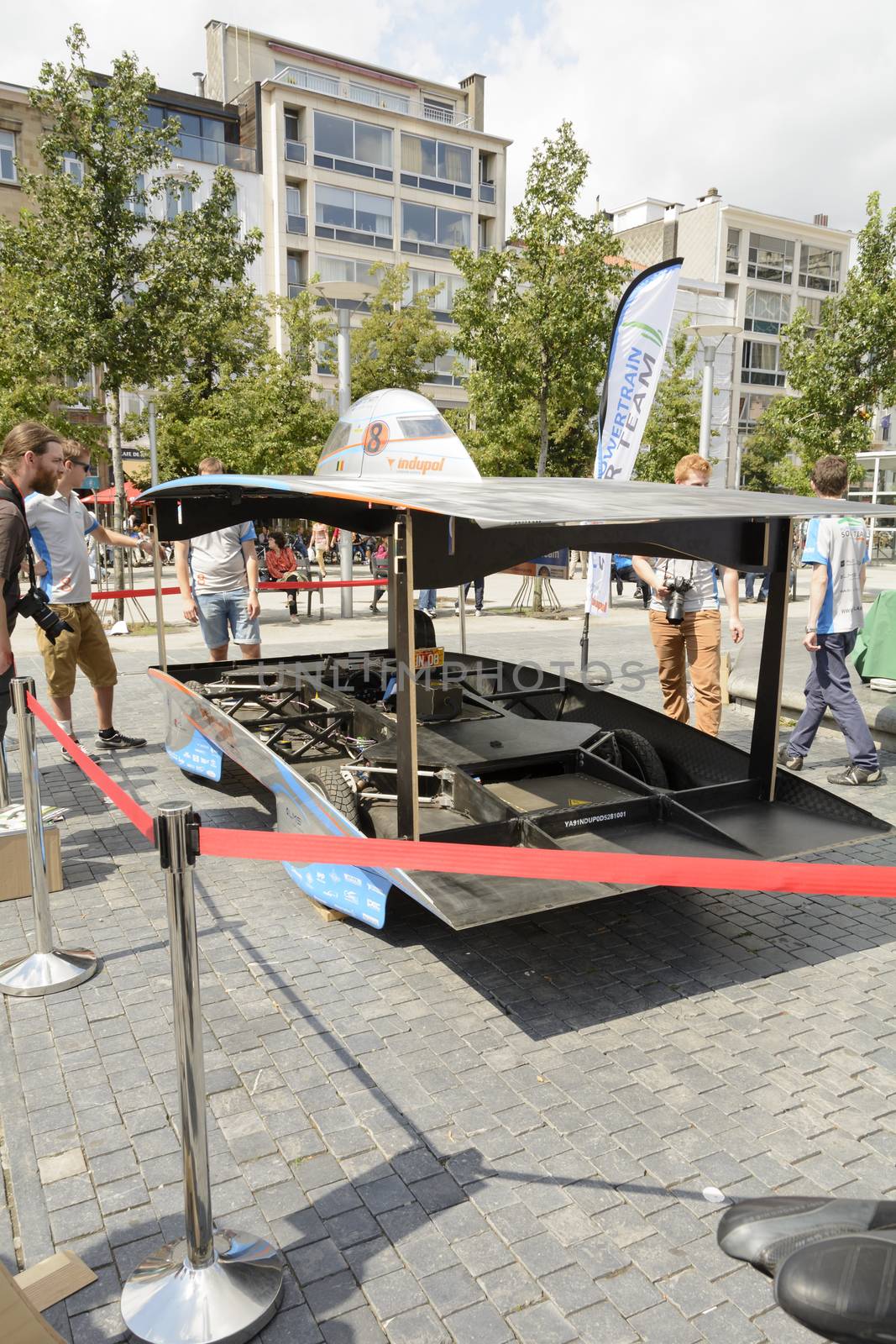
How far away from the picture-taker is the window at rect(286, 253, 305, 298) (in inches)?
1612

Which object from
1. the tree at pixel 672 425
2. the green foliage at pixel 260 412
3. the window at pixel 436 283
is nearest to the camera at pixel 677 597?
the green foliage at pixel 260 412

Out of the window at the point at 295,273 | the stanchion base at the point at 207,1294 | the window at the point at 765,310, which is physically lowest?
the stanchion base at the point at 207,1294

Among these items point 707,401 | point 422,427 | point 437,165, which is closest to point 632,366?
point 422,427

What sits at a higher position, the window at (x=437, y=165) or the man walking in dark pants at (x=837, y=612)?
the window at (x=437, y=165)

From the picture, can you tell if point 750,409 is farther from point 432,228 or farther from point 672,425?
point 672,425

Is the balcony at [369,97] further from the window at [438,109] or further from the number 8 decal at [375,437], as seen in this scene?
the number 8 decal at [375,437]

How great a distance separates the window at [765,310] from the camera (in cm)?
5806

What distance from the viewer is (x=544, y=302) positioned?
16219mm

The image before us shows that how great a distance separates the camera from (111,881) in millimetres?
4922

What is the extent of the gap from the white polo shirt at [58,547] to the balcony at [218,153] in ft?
129

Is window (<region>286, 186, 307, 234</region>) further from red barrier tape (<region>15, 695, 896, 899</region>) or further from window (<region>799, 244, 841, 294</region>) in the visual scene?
red barrier tape (<region>15, 695, 896, 899</region>)

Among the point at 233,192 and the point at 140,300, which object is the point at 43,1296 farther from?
the point at 233,192

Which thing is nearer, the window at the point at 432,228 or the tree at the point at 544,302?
the tree at the point at 544,302

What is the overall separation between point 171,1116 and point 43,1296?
28.8 inches
